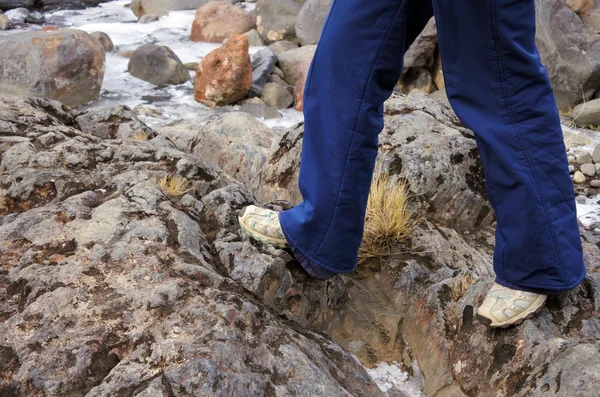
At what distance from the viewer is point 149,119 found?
27.2ft

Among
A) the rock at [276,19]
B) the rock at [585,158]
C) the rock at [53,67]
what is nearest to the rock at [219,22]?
the rock at [276,19]

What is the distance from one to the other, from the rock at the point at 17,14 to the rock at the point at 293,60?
5.73 m

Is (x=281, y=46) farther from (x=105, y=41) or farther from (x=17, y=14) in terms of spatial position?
(x=17, y=14)

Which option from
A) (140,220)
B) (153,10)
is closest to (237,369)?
(140,220)

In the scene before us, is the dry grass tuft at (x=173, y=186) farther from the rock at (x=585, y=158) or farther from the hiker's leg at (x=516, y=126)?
the rock at (x=585, y=158)

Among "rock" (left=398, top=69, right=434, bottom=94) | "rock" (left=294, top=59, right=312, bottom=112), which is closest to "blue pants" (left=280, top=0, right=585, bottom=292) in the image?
"rock" (left=294, top=59, right=312, bottom=112)

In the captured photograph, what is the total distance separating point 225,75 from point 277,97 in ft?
2.79

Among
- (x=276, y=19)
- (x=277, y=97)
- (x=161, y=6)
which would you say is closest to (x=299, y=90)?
(x=277, y=97)

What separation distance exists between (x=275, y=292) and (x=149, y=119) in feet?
21.4

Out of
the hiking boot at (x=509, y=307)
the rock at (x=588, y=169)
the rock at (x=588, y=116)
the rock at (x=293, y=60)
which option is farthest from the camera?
the rock at (x=293, y=60)

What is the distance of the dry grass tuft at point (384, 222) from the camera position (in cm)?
263

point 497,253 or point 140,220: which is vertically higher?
point 497,253

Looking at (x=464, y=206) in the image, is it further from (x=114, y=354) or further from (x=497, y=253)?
(x=114, y=354)

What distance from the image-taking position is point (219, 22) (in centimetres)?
1210
